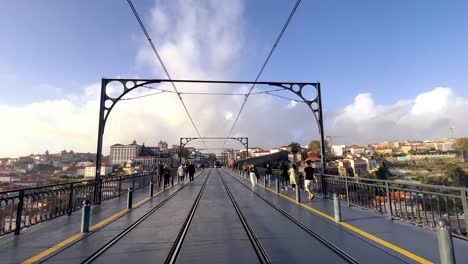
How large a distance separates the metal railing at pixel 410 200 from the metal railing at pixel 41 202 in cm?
885

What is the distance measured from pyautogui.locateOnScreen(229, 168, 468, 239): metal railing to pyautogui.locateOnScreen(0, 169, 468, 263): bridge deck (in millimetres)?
426

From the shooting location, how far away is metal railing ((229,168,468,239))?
18.2 ft

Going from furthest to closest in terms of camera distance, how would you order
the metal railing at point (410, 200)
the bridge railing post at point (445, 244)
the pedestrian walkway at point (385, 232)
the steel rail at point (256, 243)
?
1. the metal railing at point (410, 200)
2. the pedestrian walkway at point (385, 232)
3. the steel rail at point (256, 243)
4. the bridge railing post at point (445, 244)

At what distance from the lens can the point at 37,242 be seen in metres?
5.45

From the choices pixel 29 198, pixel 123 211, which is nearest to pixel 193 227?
pixel 123 211

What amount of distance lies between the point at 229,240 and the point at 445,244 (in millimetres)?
3721

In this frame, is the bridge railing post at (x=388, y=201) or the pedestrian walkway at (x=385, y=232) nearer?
the pedestrian walkway at (x=385, y=232)

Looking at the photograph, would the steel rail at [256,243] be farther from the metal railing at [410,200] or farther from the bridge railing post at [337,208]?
the metal railing at [410,200]

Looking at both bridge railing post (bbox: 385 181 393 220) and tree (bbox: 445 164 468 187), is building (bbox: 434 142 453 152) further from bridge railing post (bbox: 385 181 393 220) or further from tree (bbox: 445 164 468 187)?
bridge railing post (bbox: 385 181 393 220)

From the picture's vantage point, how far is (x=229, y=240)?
5.45 metres

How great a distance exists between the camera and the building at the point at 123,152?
166 meters

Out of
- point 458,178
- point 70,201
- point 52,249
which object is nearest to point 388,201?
point 52,249

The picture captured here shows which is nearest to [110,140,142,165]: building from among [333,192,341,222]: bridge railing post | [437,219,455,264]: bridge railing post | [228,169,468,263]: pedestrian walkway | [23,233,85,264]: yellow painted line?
[23,233,85,264]: yellow painted line

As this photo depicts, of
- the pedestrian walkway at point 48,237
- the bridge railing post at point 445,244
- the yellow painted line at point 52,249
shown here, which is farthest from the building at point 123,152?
the bridge railing post at point 445,244
